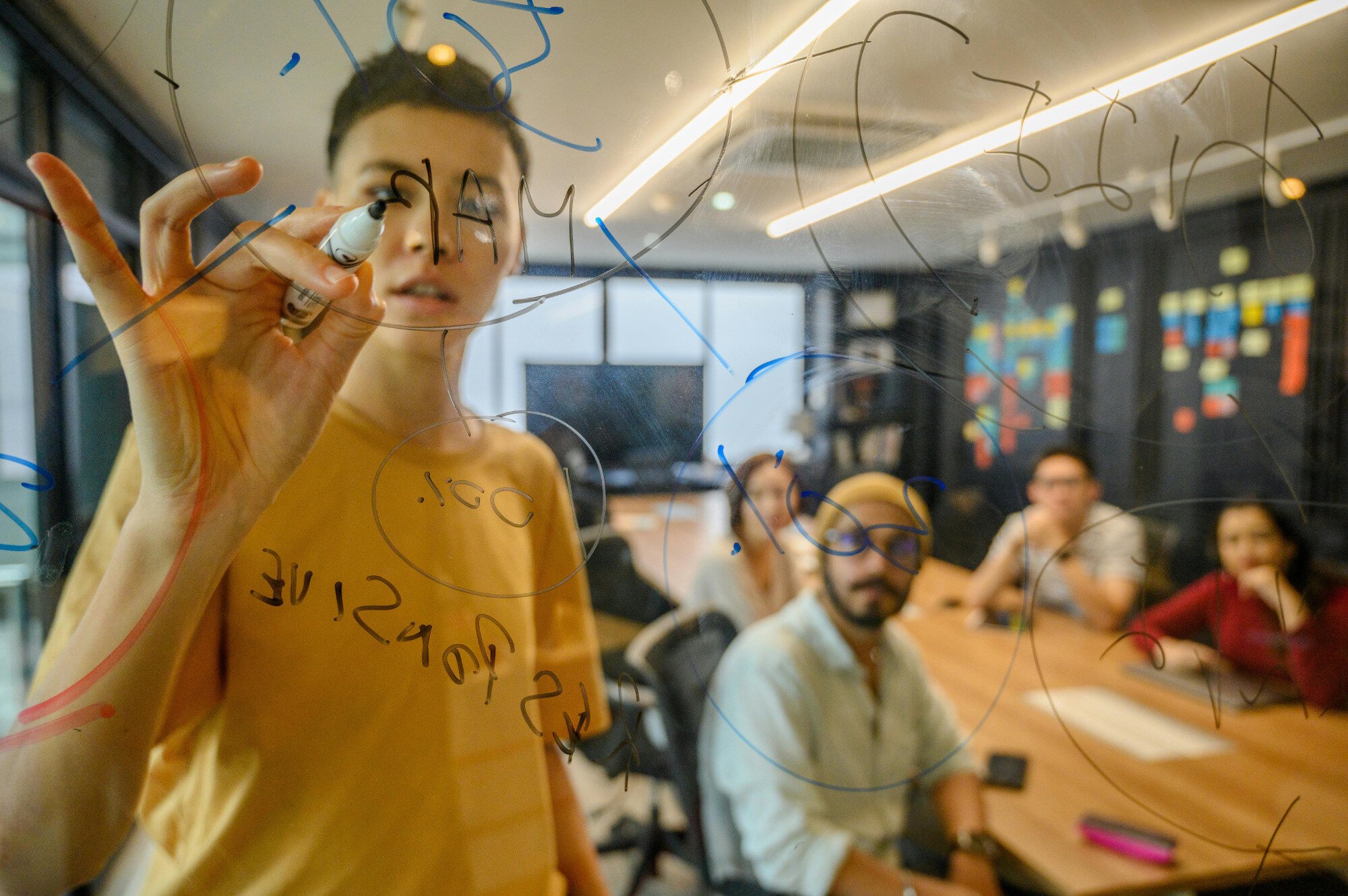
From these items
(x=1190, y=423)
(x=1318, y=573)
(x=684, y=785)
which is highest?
(x=1190, y=423)

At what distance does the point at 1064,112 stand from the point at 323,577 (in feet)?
1.76

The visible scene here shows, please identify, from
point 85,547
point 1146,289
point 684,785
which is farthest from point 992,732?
point 85,547

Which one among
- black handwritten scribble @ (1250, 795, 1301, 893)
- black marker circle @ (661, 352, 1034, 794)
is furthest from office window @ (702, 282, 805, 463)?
black handwritten scribble @ (1250, 795, 1301, 893)

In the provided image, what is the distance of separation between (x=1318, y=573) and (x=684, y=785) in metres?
0.50

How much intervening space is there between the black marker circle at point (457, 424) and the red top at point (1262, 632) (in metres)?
0.39

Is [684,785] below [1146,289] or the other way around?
below

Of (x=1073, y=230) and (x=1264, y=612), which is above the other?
(x=1073, y=230)

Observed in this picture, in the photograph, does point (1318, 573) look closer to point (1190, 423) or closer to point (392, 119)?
point (1190, 423)

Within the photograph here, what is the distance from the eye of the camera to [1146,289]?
A: 0.51 meters

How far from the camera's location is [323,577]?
0.39 metres

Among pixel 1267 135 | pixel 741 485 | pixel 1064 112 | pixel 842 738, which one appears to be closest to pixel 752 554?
pixel 741 485

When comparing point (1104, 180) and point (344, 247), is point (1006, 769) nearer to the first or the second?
point (1104, 180)

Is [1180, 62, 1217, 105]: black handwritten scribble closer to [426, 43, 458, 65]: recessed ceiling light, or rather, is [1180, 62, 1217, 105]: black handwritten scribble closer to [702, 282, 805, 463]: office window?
[702, 282, 805, 463]: office window

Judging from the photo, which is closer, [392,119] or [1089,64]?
[392,119]
